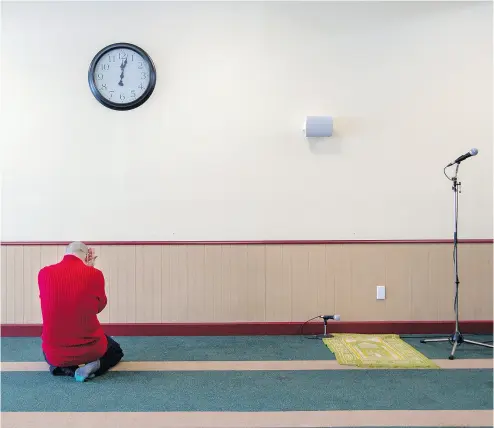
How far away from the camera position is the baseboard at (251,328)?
3953 mm

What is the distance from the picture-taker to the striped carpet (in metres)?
2.32

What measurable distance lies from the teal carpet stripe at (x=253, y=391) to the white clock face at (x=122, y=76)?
2324mm

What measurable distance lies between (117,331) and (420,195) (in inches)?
115

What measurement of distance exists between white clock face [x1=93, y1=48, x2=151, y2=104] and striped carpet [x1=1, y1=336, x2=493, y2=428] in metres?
2.16

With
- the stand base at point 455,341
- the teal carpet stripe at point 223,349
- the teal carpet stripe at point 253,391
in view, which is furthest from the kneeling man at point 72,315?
the stand base at point 455,341

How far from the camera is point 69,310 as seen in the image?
2.79 meters

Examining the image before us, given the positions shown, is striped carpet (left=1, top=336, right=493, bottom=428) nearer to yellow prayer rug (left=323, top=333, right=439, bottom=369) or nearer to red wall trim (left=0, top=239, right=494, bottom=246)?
yellow prayer rug (left=323, top=333, right=439, bottom=369)

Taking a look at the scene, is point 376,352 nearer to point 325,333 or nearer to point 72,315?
point 325,333

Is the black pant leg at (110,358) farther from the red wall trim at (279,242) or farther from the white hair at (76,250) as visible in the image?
the red wall trim at (279,242)

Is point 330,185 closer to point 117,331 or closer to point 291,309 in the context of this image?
point 291,309

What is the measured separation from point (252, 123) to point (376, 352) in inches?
84.2

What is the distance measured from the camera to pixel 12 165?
4.02 meters

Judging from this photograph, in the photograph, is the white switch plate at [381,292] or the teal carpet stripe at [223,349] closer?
the teal carpet stripe at [223,349]

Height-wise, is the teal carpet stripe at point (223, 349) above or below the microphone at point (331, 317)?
below
